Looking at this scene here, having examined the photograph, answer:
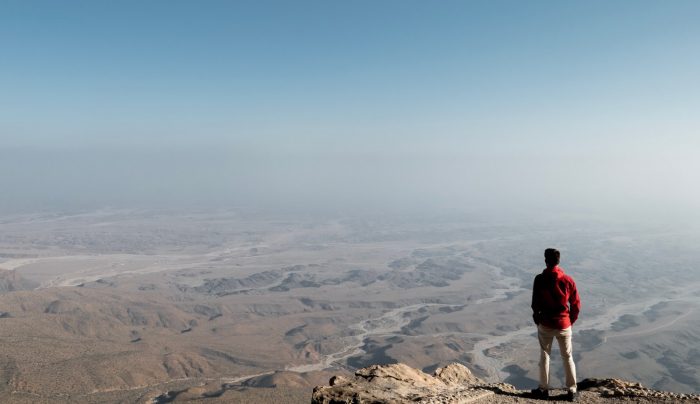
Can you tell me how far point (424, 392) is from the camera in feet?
36.3

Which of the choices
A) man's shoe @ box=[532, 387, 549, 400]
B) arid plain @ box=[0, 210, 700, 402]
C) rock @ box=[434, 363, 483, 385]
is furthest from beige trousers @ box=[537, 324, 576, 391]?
arid plain @ box=[0, 210, 700, 402]

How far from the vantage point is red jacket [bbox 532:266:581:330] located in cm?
859

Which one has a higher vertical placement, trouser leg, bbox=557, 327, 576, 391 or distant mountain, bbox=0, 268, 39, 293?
trouser leg, bbox=557, 327, 576, 391

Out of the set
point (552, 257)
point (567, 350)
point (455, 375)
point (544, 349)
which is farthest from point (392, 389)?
point (552, 257)

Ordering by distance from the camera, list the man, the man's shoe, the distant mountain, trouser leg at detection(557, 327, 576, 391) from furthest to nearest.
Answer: the distant mountain, the man's shoe, trouser leg at detection(557, 327, 576, 391), the man

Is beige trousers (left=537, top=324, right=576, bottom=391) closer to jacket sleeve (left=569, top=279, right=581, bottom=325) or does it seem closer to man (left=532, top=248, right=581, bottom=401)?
man (left=532, top=248, right=581, bottom=401)

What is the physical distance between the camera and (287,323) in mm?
107812

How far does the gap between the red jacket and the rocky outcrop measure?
5.86 feet

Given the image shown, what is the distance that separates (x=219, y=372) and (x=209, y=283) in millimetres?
79002

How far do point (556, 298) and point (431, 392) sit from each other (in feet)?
13.4

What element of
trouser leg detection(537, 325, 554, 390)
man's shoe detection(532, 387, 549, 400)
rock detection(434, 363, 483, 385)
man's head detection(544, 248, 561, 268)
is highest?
man's head detection(544, 248, 561, 268)

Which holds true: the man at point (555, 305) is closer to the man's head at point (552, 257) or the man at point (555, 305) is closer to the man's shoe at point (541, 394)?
the man's head at point (552, 257)

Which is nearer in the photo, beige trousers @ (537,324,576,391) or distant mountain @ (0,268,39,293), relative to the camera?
→ beige trousers @ (537,324,576,391)

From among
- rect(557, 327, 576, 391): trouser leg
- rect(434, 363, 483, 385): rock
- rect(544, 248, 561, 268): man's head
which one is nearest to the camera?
rect(544, 248, 561, 268): man's head
